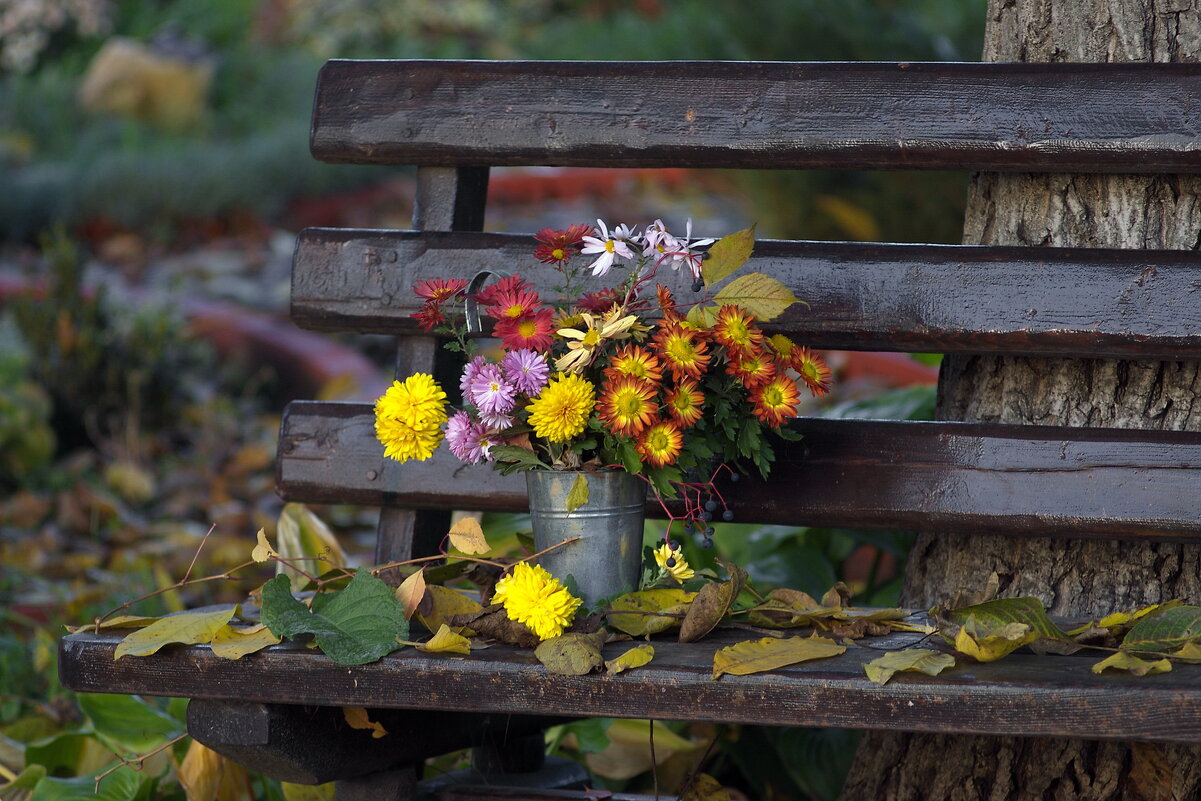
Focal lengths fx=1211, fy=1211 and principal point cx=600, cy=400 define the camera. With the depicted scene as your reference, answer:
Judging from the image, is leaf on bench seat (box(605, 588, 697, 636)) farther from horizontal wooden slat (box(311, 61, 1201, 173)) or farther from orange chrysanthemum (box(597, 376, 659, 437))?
horizontal wooden slat (box(311, 61, 1201, 173))

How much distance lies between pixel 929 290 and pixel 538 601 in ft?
2.19

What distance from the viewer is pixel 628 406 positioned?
1305 mm

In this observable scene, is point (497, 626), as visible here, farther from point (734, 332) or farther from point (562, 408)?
point (734, 332)

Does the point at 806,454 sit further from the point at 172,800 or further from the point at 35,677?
the point at 35,677

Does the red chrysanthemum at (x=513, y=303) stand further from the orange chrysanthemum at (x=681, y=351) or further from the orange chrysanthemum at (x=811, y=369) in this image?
the orange chrysanthemum at (x=811, y=369)

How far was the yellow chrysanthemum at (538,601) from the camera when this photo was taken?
133cm

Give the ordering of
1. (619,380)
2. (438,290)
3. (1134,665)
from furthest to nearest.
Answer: (438,290)
(619,380)
(1134,665)

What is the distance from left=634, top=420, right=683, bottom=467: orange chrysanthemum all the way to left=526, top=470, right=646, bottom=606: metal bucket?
80 mm

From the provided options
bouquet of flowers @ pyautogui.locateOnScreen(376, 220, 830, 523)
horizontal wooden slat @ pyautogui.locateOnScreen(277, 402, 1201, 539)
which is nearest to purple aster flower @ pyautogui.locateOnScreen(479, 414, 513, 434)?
bouquet of flowers @ pyautogui.locateOnScreen(376, 220, 830, 523)

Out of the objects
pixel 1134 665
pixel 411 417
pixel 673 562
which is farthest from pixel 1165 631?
pixel 411 417

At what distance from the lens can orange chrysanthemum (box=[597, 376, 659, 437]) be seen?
4.28 feet

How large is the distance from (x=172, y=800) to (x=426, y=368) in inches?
32.4

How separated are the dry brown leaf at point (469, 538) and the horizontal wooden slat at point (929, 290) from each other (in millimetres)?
359

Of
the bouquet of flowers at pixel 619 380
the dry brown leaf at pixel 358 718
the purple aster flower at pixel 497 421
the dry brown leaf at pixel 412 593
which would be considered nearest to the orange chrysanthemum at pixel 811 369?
the bouquet of flowers at pixel 619 380
